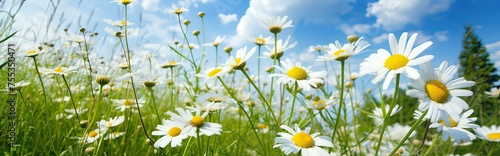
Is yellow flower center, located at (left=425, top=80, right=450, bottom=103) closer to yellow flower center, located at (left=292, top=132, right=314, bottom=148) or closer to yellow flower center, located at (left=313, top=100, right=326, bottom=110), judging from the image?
yellow flower center, located at (left=292, top=132, right=314, bottom=148)

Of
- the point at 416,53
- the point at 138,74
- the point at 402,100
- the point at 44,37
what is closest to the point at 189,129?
the point at 138,74

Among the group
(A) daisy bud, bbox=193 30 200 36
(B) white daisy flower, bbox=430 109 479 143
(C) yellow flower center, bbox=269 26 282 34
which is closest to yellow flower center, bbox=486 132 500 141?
(B) white daisy flower, bbox=430 109 479 143

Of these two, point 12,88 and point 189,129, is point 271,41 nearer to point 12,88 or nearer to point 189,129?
point 189,129

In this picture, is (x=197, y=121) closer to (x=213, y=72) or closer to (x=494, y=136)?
(x=213, y=72)

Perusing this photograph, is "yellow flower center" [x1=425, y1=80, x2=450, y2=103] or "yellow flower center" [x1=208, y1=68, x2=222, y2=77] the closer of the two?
"yellow flower center" [x1=425, y1=80, x2=450, y2=103]

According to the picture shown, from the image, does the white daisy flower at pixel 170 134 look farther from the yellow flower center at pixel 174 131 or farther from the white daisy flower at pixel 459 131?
the white daisy flower at pixel 459 131

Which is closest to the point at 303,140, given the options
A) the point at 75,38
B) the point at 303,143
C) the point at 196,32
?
the point at 303,143

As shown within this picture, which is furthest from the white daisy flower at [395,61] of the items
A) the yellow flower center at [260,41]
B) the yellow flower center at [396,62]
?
the yellow flower center at [260,41]
